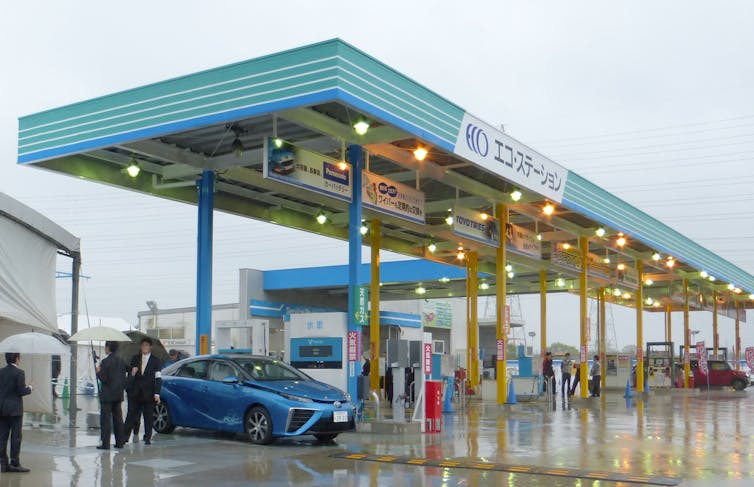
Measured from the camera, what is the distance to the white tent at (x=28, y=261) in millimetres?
15039

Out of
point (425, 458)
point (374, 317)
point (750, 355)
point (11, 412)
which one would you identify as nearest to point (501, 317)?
point (374, 317)

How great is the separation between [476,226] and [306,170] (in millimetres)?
6713

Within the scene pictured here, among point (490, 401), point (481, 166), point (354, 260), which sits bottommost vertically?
point (490, 401)

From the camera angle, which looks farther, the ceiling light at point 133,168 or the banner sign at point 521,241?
the banner sign at point 521,241

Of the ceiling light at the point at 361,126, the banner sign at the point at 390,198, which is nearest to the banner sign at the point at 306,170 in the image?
the banner sign at the point at 390,198

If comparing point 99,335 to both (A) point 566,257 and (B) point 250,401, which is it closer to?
(B) point 250,401

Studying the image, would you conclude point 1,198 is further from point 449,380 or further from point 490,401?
point 490,401

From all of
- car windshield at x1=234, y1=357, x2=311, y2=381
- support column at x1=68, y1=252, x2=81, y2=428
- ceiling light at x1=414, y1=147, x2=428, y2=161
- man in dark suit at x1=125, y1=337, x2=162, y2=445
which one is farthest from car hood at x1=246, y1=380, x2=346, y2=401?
ceiling light at x1=414, y1=147, x2=428, y2=161

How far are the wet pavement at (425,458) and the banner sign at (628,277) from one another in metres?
13.3

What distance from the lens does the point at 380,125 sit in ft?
51.7

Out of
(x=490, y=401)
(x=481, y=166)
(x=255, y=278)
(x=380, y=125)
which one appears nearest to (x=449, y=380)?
(x=490, y=401)

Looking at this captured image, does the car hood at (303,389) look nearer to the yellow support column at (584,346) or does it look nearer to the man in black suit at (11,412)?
the man in black suit at (11,412)

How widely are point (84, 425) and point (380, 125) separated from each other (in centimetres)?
788

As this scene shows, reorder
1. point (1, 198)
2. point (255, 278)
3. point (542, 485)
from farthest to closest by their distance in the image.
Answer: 1. point (255, 278)
2. point (1, 198)
3. point (542, 485)
